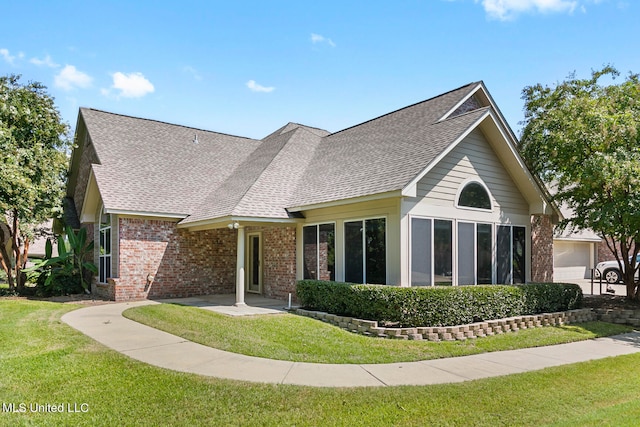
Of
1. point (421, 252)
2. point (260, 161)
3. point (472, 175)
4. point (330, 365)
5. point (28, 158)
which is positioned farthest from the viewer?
point (260, 161)

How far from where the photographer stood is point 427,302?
32.5 ft

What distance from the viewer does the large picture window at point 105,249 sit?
55.3 ft

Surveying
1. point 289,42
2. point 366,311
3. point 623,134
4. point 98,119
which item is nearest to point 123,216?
point 98,119

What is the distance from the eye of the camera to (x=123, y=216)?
15219mm

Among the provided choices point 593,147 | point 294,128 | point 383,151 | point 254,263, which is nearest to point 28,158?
point 254,263

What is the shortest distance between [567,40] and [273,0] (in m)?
8.26

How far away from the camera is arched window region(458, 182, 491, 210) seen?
1240cm

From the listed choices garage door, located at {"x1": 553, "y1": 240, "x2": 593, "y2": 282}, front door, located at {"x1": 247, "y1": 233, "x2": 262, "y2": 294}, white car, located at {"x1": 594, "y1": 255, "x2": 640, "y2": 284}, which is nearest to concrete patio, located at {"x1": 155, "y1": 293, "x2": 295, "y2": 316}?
front door, located at {"x1": 247, "y1": 233, "x2": 262, "y2": 294}

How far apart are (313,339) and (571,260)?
2375 centimetres

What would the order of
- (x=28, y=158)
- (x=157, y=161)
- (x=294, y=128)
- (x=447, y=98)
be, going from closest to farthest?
(x=447, y=98), (x=28, y=158), (x=157, y=161), (x=294, y=128)

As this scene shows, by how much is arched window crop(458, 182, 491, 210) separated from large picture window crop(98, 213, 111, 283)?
1286 centimetres

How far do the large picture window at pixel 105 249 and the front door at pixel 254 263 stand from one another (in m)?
5.22

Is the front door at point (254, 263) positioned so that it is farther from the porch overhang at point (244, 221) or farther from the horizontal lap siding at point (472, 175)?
the horizontal lap siding at point (472, 175)

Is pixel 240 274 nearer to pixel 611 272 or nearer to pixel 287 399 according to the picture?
pixel 287 399
